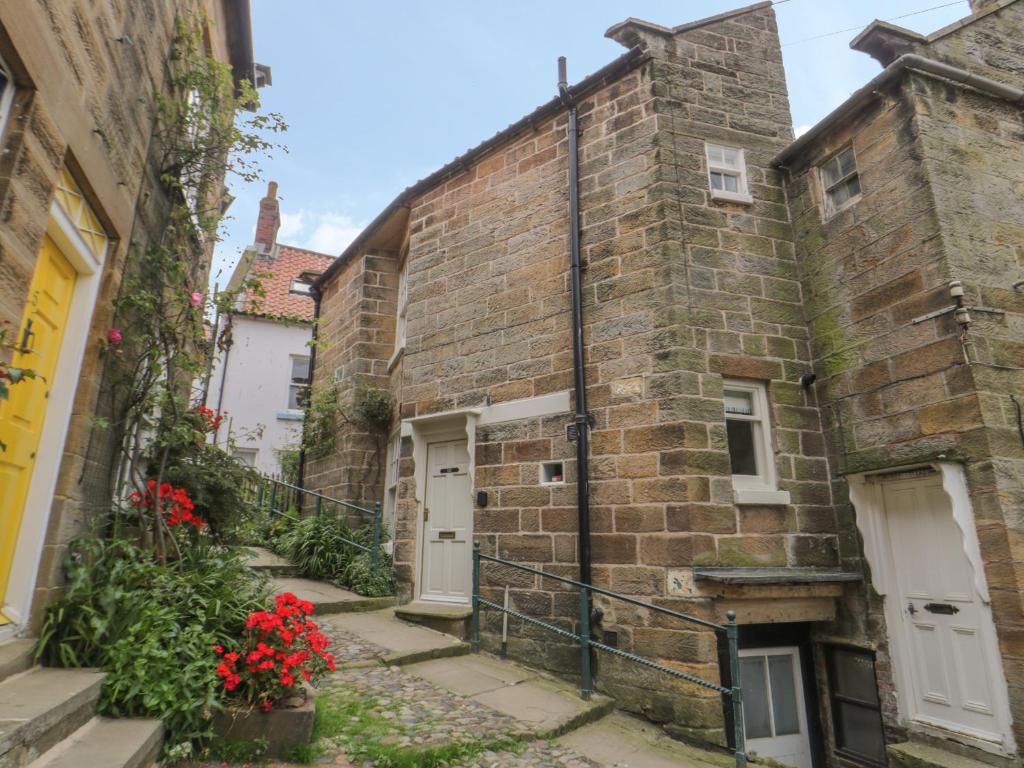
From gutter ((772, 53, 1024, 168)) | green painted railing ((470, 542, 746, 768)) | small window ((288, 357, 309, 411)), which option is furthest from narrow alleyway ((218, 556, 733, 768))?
small window ((288, 357, 309, 411))

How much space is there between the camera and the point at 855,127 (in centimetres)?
678

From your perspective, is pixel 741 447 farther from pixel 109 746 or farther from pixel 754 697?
pixel 109 746

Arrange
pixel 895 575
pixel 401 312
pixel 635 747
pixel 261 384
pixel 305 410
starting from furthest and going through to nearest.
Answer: pixel 261 384 < pixel 305 410 < pixel 401 312 < pixel 895 575 < pixel 635 747

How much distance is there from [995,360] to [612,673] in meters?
4.45

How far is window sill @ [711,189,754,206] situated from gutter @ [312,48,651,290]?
176 centimetres

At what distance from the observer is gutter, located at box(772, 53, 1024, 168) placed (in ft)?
20.3

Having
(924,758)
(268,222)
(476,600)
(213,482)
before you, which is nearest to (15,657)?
(213,482)

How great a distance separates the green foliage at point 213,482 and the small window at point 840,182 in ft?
22.3

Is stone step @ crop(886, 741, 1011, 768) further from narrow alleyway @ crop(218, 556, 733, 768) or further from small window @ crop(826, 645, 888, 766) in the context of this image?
narrow alleyway @ crop(218, 556, 733, 768)

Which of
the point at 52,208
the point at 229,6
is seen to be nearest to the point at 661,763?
the point at 52,208

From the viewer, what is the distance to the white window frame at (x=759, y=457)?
6176 millimetres

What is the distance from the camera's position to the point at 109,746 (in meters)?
2.99

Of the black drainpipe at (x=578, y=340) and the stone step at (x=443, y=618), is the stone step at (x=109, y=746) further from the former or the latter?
the black drainpipe at (x=578, y=340)

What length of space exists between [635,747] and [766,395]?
3682mm
